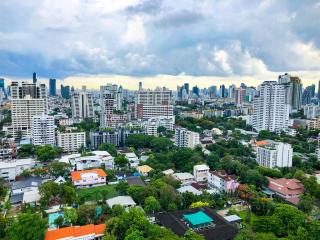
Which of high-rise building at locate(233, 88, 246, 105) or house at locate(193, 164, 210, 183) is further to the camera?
high-rise building at locate(233, 88, 246, 105)

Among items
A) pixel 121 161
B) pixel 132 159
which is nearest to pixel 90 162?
pixel 121 161

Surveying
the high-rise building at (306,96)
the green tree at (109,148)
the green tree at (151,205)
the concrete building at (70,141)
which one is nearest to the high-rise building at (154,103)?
the concrete building at (70,141)

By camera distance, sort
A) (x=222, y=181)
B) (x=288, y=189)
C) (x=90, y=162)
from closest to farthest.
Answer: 1. (x=288, y=189)
2. (x=222, y=181)
3. (x=90, y=162)

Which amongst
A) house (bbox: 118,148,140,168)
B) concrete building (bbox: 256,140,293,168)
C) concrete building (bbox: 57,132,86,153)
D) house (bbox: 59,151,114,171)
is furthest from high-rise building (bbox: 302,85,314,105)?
house (bbox: 59,151,114,171)

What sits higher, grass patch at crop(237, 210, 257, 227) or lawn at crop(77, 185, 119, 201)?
lawn at crop(77, 185, 119, 201)

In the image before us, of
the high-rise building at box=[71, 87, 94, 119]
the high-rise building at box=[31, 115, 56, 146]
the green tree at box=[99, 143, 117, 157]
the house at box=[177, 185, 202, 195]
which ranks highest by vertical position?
the high-rise building at box=[71, 87, 94, 119]

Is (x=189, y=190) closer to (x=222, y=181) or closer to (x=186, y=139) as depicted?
(x=222, y=181)

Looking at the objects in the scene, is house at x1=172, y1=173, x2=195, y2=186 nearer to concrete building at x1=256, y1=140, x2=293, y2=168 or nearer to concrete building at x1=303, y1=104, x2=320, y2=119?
concrete building at x1=256, y1=140, x2=293, y2=168
